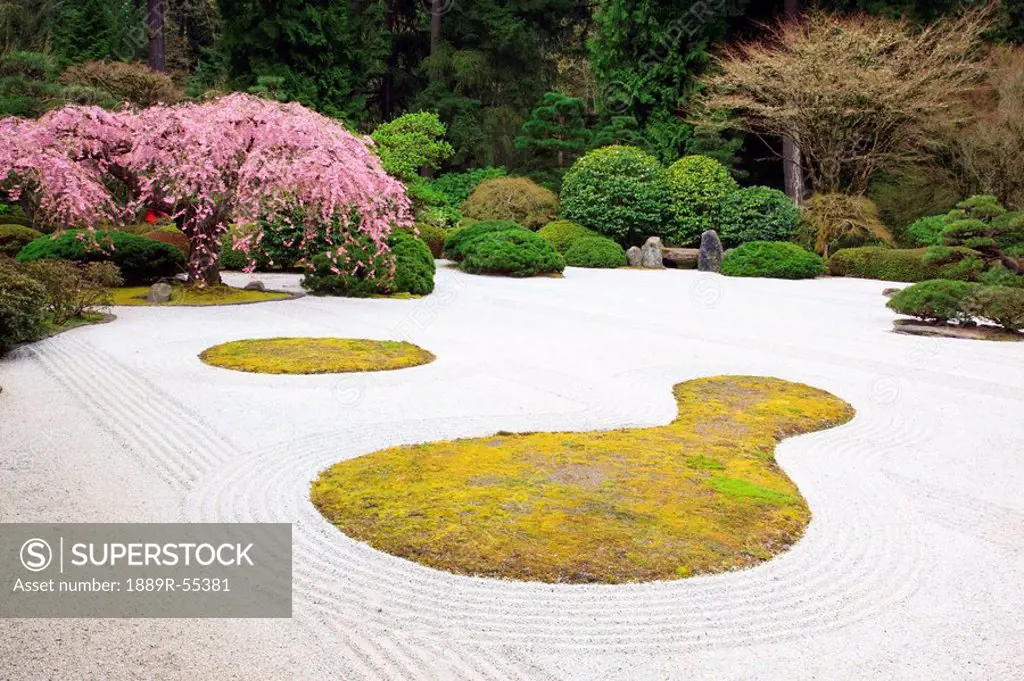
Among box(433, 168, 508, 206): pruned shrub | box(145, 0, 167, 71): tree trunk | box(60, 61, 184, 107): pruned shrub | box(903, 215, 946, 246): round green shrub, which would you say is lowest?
box(903, 215, 946, 246): round green shrub

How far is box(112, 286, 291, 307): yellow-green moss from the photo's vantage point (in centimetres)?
1119

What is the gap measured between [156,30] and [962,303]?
25.4m

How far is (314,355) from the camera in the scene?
752 cm

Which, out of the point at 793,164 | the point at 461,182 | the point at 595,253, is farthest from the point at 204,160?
the point at 461,182

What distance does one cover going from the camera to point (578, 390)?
645 cm

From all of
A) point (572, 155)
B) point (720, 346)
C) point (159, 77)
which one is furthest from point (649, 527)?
point (572, 155)

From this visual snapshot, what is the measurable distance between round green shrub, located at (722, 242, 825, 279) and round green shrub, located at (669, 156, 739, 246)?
2.62 meters

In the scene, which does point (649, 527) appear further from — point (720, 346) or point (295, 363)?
point (720, 346)

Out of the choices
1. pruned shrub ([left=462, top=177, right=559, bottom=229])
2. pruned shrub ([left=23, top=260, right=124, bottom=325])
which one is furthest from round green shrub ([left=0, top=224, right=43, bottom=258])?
pruned shrub ([left=462, top=177, right=559, bottom=229])

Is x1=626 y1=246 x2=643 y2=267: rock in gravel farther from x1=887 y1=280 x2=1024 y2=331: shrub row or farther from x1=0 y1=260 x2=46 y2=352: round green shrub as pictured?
x1=0 y1=260 x2=46 y2=352: round green shrub

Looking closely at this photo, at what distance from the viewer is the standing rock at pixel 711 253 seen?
1912cm

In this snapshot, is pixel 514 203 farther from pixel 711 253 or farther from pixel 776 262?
pixel 776 262

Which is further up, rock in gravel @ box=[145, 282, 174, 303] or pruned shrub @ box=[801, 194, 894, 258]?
pruned shrub @ box=[801, 194, 894, 258]

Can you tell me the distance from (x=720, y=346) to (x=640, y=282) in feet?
24.9
